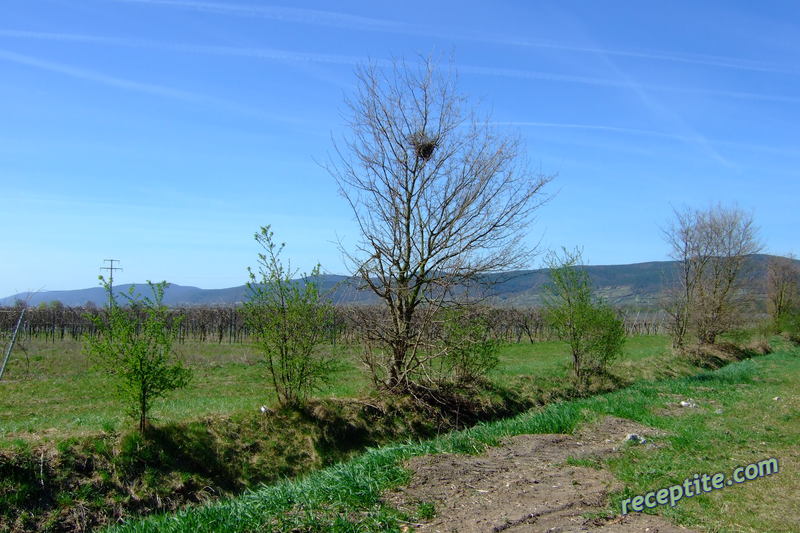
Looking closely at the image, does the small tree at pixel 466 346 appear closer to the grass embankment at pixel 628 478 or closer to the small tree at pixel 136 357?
the grass embankment at pixel 628 478

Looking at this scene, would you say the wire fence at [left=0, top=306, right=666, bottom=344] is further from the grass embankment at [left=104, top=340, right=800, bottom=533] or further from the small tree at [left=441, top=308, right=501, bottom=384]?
the grass embankment at [left=104, top=340, right=800, bottom=533]

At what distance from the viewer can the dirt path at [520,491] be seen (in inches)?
183

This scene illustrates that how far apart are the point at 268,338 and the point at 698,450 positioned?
7.25 meters

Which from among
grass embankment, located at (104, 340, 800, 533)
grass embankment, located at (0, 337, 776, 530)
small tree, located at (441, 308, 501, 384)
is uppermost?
small tree, located at (441, 308, 501, 384)

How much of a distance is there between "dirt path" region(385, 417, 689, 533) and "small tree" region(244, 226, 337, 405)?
15.1ft

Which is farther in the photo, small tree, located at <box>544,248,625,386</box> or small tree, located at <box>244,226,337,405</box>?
small tree, located at <box>544,248,625,386</box>

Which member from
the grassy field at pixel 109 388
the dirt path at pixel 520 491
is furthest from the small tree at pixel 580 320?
the dirt path at pixel 520 491

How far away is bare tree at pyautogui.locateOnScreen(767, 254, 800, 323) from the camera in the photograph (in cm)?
4319

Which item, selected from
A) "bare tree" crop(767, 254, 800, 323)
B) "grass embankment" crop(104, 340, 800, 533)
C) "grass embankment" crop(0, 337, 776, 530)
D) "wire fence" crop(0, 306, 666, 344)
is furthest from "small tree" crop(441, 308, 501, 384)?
"bare tree" crop(767, 254, 800, 323)

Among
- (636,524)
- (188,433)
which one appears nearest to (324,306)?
(188,433)

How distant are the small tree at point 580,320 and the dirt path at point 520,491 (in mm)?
9441

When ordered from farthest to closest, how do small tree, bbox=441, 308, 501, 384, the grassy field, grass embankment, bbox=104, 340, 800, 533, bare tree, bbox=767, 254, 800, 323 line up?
bare tree, bbox=767, 254, 800, 323 < small tree, bbox=441, 308, 501, 384 < the grassy field < grass embankment, bbox=104, 340, 800, 533

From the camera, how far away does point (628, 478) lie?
5.89 meters

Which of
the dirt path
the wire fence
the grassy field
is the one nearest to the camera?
the dirt path
